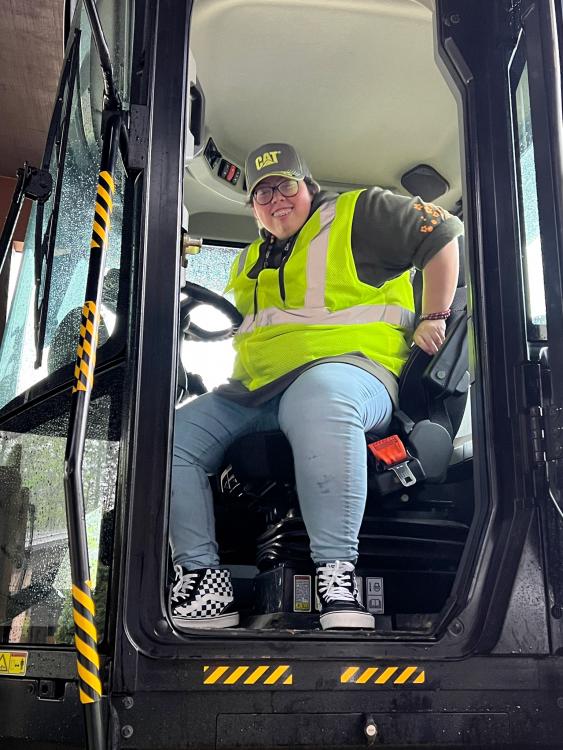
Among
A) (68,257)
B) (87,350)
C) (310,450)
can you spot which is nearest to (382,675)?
(310,450)

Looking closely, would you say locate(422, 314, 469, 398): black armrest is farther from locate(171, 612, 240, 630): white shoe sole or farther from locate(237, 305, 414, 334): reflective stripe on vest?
locate(171, 612, 240, 630): white shoe sole

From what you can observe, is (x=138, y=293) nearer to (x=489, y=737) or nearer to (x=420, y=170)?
(x=489, y=737)

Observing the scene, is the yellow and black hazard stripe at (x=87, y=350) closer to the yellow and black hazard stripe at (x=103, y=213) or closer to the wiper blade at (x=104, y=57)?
the yellow and black hazard stripe at (x=103, y=213)

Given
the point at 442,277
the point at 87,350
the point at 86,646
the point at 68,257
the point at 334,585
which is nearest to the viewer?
the point at 86,646

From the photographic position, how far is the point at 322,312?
7.27 feet

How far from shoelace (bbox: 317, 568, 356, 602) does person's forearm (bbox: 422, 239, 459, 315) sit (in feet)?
2.53

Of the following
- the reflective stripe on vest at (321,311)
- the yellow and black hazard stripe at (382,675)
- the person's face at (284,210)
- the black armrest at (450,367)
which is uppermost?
the person's face at (284,210)

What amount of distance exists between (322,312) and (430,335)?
0.90ft

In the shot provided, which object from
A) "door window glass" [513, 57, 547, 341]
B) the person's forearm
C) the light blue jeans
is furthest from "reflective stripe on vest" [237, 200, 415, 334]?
"door window glass" [513, 57, 547, 341]

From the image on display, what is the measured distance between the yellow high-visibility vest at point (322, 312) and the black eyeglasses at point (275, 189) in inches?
3.7

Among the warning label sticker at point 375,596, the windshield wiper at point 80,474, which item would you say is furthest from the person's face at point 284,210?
the warning label sticker at point 375,596

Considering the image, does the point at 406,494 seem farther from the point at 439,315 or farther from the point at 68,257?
the point at 68,257

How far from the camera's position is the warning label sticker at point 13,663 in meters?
1.60

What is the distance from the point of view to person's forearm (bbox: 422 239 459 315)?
2197 mm
